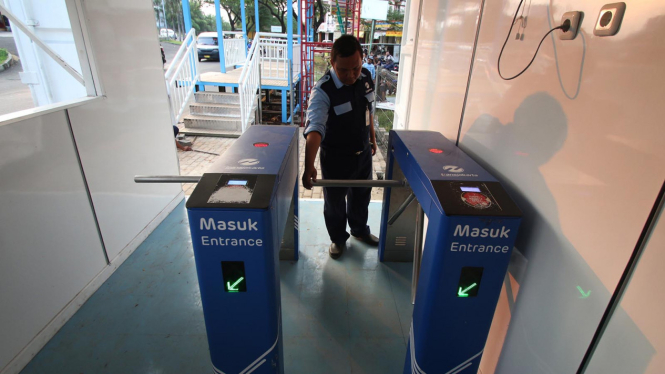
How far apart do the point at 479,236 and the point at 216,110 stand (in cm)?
618

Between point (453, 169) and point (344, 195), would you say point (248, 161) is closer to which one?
point (453, 169)

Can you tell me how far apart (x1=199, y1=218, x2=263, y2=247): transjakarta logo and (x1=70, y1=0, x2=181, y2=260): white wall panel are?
4.37 feet

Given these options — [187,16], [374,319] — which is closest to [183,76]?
[187,16]

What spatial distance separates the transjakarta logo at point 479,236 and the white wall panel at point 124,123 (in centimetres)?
198

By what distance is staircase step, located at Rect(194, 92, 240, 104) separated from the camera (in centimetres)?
665

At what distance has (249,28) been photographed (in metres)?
18.9

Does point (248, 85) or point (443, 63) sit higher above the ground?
point (443, 63)

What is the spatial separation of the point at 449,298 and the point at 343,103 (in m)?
1.24

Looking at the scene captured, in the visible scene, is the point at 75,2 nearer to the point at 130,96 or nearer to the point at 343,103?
the point at 130,96

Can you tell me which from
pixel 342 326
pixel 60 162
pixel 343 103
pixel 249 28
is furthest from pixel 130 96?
pixel 249 28

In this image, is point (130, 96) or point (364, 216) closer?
point (130, 96)

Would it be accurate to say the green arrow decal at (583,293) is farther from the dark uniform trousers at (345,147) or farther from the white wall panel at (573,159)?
the dark uniform trousers at (345,147)

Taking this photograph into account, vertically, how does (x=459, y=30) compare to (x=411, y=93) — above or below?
above

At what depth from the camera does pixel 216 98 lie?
6.72 metres
